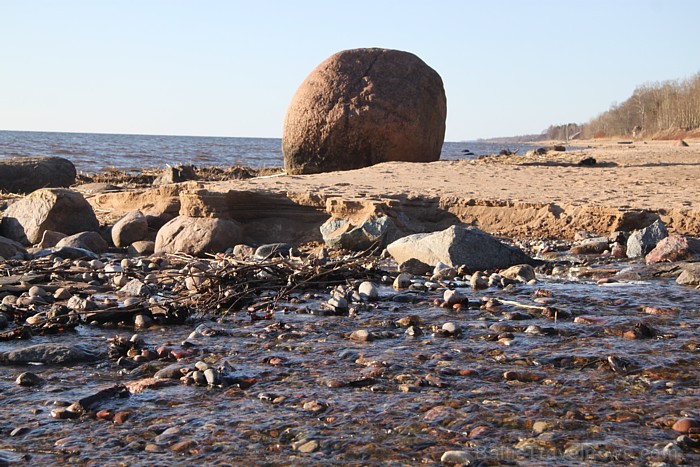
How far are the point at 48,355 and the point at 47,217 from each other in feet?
16.6

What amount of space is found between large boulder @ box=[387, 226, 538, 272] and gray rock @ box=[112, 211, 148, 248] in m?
3.28

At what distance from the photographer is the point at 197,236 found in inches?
289

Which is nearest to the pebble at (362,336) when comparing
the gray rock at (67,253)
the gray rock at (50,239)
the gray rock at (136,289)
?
the gray rock at (136,289)

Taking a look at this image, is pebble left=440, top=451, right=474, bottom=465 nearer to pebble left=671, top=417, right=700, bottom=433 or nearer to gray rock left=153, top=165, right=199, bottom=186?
pebble left=671, top=417, right=700, bottom=433

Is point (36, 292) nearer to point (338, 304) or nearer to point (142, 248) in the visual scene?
point (338, 304)

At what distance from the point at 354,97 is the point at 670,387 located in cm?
884

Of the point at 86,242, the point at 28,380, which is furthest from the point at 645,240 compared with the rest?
the point at 86,242

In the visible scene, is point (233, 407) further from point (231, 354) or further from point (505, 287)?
point (505, 287)

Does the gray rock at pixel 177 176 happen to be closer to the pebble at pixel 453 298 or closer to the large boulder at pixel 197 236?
the large boulder at pixel 197 236

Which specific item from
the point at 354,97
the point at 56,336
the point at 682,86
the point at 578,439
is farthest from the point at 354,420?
the point at 682,86

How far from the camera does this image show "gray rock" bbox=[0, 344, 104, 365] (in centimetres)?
355

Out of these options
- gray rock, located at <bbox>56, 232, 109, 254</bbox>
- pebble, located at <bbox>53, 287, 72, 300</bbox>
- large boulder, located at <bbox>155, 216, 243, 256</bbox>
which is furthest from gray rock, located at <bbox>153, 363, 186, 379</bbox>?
gray rock, located at <bbox>56, 232, 109, 254</bbox>

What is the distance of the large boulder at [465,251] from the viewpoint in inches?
236

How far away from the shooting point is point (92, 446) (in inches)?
100
